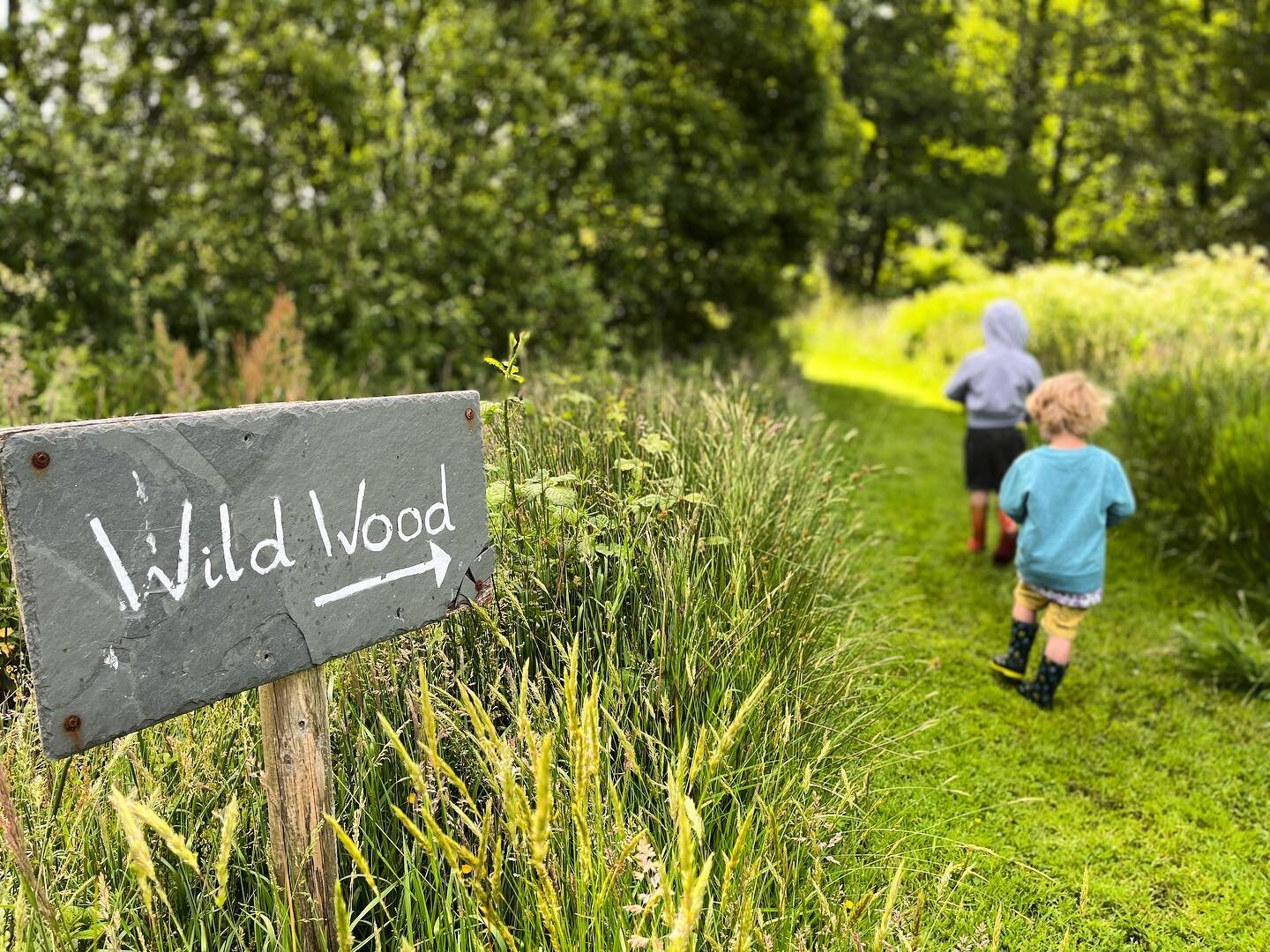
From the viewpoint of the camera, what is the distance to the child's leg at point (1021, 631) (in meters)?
3.96

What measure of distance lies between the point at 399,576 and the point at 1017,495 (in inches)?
124

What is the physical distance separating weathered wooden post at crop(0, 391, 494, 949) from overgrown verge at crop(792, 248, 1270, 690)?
4.01 meters

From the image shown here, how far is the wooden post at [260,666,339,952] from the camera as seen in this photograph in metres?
1.61

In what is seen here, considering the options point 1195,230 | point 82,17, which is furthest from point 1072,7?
point 82,17

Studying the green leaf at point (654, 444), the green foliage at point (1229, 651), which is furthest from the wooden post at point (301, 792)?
the green foliage at point (1229, 651)

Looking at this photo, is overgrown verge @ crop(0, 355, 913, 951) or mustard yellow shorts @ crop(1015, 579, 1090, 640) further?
mustard yellow shorts @ crop(1015, 579, 1090, 640)

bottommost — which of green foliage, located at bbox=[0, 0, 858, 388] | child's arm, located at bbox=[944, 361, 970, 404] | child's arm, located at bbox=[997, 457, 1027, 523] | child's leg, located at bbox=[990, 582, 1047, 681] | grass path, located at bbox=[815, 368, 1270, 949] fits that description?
grass path, located at bbox=[815, 368, 1270, 949]

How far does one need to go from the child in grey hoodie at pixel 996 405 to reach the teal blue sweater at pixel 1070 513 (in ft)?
5.27

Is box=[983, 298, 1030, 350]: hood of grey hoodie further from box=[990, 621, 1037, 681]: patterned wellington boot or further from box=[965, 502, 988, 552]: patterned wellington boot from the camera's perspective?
box=[990, 621, 1037, 681]: patterned wellington boot

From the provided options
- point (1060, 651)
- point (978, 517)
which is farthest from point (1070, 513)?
point (978, 517)

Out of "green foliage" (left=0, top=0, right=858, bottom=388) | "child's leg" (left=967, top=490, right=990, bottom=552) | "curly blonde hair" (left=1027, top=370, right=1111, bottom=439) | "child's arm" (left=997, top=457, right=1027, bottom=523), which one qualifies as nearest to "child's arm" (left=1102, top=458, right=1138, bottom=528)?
"curly blonde hair" (left=1027, top=370, right=1111, bottom=439)

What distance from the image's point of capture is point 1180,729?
146 inches

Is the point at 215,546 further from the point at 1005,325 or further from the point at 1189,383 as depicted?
the point at 1189,383

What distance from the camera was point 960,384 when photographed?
5664mm
